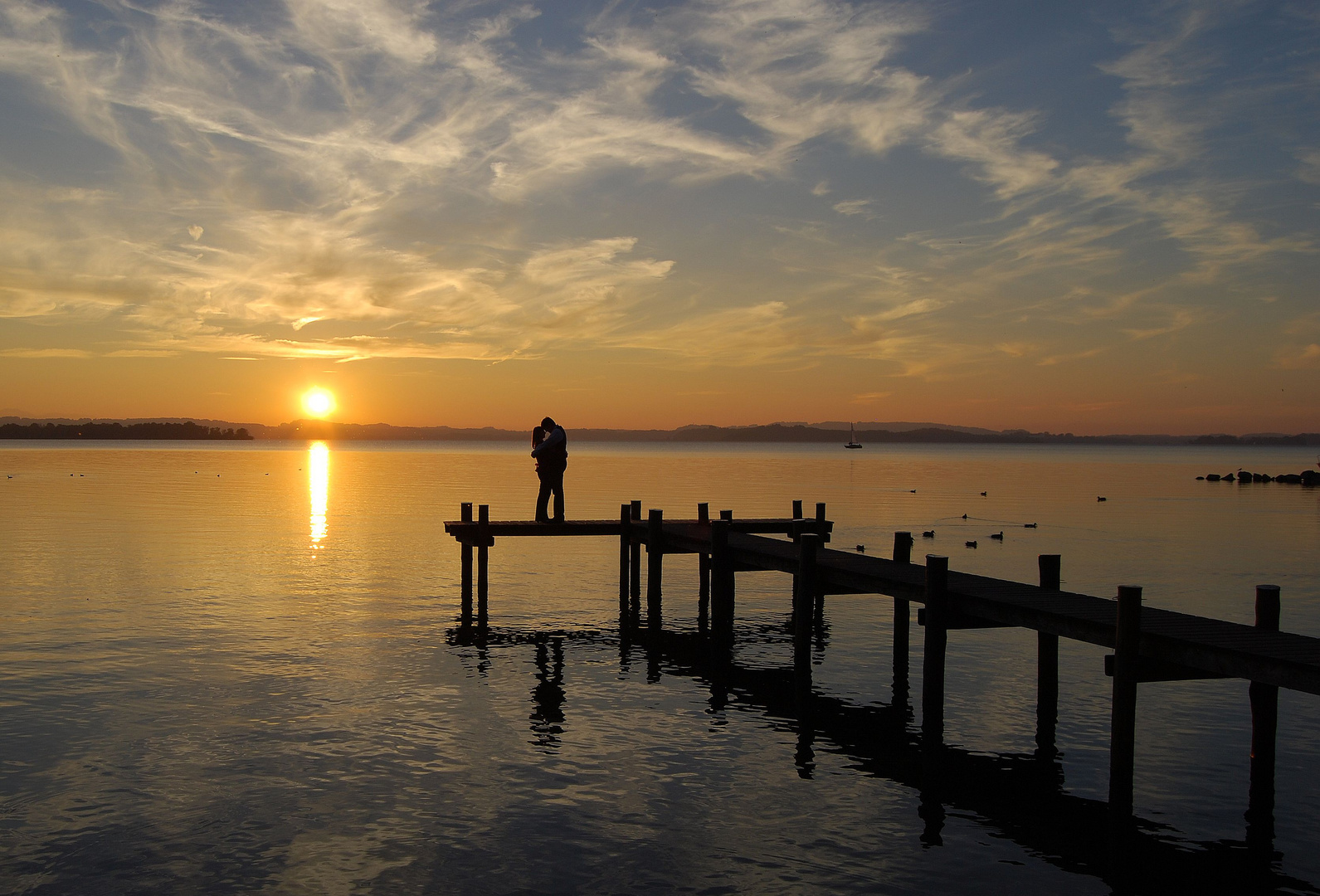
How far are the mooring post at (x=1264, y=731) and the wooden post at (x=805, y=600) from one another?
655 cm

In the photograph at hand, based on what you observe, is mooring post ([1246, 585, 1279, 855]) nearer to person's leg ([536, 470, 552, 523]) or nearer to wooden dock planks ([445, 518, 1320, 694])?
wooden dock planks ([445, 518, 1320, 694])

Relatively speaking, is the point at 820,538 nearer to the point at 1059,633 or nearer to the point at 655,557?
the point at 655,557

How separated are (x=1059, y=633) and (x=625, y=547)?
→ 14.3 metres

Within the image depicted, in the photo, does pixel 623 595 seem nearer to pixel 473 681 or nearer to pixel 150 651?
pixel 473 681

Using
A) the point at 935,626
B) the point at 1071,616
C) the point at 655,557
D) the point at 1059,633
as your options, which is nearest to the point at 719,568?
the point at 655,557

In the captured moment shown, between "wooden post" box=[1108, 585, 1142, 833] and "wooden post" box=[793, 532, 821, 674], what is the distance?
21.0ft

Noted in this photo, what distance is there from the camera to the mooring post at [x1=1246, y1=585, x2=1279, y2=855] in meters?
12.6

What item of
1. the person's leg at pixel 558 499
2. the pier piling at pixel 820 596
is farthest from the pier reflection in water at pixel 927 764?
the person's leg at pixel 558 499

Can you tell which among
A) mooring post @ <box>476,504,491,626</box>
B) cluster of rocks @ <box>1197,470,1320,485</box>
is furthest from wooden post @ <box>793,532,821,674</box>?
cluster of rocks @ <box>1197,470,1320,485</box>

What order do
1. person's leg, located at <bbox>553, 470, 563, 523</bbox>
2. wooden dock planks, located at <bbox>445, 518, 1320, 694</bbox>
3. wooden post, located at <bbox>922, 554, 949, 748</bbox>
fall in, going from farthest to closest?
person's leg, located at <bbox>553, 470, 563, 523</bbox>
wooden post, located at <bbox>922, 554, 949, 748</bbox>
wooden dock planks, located at <bbox>445, 518, 1320, 694</bbox>

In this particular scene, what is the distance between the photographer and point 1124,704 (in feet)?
37.5

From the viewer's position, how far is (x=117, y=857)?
10.8 metres

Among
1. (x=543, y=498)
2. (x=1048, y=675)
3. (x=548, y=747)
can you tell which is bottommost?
(x=548, y=747)

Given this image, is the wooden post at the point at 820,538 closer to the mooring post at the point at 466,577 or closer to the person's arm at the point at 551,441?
the person's arm at the point at 551,441
